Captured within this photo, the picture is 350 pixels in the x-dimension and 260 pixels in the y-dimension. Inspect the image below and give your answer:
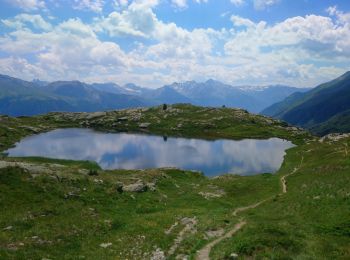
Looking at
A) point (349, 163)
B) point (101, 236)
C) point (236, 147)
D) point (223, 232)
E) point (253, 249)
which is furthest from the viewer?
point (236, 147)

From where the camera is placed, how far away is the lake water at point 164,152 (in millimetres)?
119938

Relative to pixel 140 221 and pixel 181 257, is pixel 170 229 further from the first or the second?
pixel 181 257

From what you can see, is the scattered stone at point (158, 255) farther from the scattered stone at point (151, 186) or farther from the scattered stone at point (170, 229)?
the scattered stone at point (151, 186)

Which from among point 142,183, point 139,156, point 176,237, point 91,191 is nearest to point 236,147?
point 139,156

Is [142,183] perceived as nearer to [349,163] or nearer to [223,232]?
[223,232]

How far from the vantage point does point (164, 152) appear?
482 feet

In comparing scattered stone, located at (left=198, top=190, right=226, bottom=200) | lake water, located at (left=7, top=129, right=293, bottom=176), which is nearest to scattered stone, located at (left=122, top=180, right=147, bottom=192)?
scattered stone, located at (left=198, top=190, right=226, bottom=200)

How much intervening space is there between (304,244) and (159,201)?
88.9 feet

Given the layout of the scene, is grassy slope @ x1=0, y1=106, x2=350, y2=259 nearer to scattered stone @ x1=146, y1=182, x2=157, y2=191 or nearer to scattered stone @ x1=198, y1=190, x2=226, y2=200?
scattered stone @ x1=146, y1=182, x2=157, y2=191

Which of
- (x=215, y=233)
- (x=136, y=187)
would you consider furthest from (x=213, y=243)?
(x=136, y=187)

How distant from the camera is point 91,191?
153ft

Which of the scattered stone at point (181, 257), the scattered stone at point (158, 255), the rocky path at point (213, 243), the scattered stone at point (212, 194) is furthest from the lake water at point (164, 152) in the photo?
the scattered stone at point (181, 257)

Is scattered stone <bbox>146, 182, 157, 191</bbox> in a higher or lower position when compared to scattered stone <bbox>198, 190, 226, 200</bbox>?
higher

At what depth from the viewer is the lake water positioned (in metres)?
120
